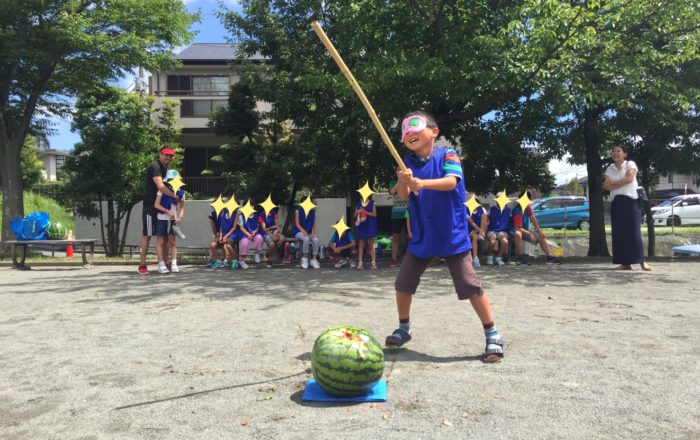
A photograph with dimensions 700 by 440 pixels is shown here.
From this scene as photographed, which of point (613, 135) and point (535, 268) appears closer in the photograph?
point (535, 268)

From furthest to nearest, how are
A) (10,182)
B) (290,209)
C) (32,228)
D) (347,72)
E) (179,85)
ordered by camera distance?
(179,85)
(290,209)
(10,182)
(32,228)
(347,72)

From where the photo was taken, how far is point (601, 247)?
42.1 feet

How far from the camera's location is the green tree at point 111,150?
602 inches

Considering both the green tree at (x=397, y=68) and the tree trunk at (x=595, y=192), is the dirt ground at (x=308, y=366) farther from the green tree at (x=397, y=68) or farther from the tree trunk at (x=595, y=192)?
the tree trunk at (x=595, y=192)

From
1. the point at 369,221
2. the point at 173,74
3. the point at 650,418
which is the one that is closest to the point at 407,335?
the point at 650,418

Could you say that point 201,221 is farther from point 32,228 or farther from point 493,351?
point 493,351

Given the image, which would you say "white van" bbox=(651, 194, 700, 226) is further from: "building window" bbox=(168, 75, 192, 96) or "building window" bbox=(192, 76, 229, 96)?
"building window" bbox=(168, 75, 192, 96)

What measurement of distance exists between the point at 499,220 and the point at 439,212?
7.46m

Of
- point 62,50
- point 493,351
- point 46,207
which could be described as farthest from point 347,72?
point 46,207

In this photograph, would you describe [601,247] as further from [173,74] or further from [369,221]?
[173,74]

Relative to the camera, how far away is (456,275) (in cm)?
396

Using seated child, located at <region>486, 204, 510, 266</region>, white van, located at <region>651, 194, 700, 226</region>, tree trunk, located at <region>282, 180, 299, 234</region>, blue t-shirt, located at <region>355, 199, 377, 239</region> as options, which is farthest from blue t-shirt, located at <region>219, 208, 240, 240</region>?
white van, located at <region>651, 194, 700, 226</region>

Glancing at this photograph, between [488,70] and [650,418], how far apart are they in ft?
25.2

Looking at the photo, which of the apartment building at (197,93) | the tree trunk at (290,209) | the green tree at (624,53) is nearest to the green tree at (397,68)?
the green tree at (624,53)
